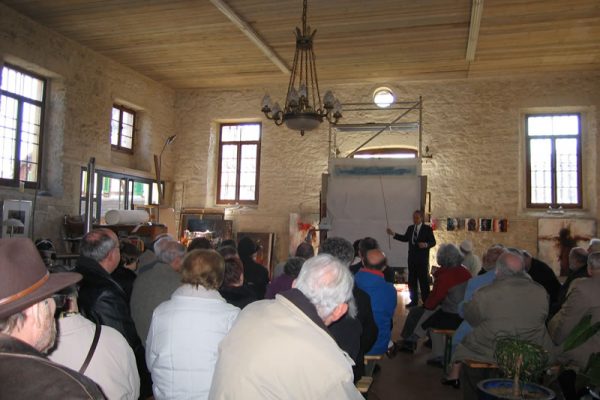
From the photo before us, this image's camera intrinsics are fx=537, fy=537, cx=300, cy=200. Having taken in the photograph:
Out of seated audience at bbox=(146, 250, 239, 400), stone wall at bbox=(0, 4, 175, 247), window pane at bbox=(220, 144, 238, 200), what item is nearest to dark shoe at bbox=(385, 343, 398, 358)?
seated audience at bbox=(146, 250, 239, 400)

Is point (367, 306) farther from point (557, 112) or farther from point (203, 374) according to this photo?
point (557, 112)

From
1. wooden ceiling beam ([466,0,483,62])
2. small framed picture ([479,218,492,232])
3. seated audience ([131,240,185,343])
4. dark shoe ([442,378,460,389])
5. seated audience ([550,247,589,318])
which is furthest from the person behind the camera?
small framed picture ([479,218,492,232])

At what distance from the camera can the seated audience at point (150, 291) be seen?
10.1 feet

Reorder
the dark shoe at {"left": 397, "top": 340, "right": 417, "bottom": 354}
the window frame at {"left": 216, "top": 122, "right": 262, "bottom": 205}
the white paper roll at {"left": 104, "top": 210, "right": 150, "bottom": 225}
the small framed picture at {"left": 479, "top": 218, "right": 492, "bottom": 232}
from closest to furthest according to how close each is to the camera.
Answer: the dark shoe at {"left": 397, "top": 340, "right": 417, "bottom": 354}
the white paper roll at {"left": 104, "top": 210, "right": 150, "bottom": 225}
the small framed picture at {"left": 479, "top": 218, "right": 492, "bottom": 232}
the window frame at {"left": 216, "top": 122, "right": 262, "bottom": 205}

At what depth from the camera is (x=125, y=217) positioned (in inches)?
341

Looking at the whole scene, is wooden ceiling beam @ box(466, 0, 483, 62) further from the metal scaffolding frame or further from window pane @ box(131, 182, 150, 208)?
window pane @ box(131, 182, 150, 208)

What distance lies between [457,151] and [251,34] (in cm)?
452

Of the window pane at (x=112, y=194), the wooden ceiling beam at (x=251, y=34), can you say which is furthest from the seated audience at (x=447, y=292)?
the window pane at (x=112, y=194)

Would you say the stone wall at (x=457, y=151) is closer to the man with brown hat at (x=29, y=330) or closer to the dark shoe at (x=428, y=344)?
the dark shoe at (x=428, y=344)

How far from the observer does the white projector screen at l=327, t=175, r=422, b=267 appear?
8461mm

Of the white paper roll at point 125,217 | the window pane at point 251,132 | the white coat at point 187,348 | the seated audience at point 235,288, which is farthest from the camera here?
the window pane at point 251,132

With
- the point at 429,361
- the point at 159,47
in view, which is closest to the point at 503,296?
the point at 429,361

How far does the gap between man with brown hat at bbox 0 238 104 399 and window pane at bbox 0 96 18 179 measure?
25.8ft

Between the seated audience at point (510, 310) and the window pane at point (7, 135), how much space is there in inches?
283
